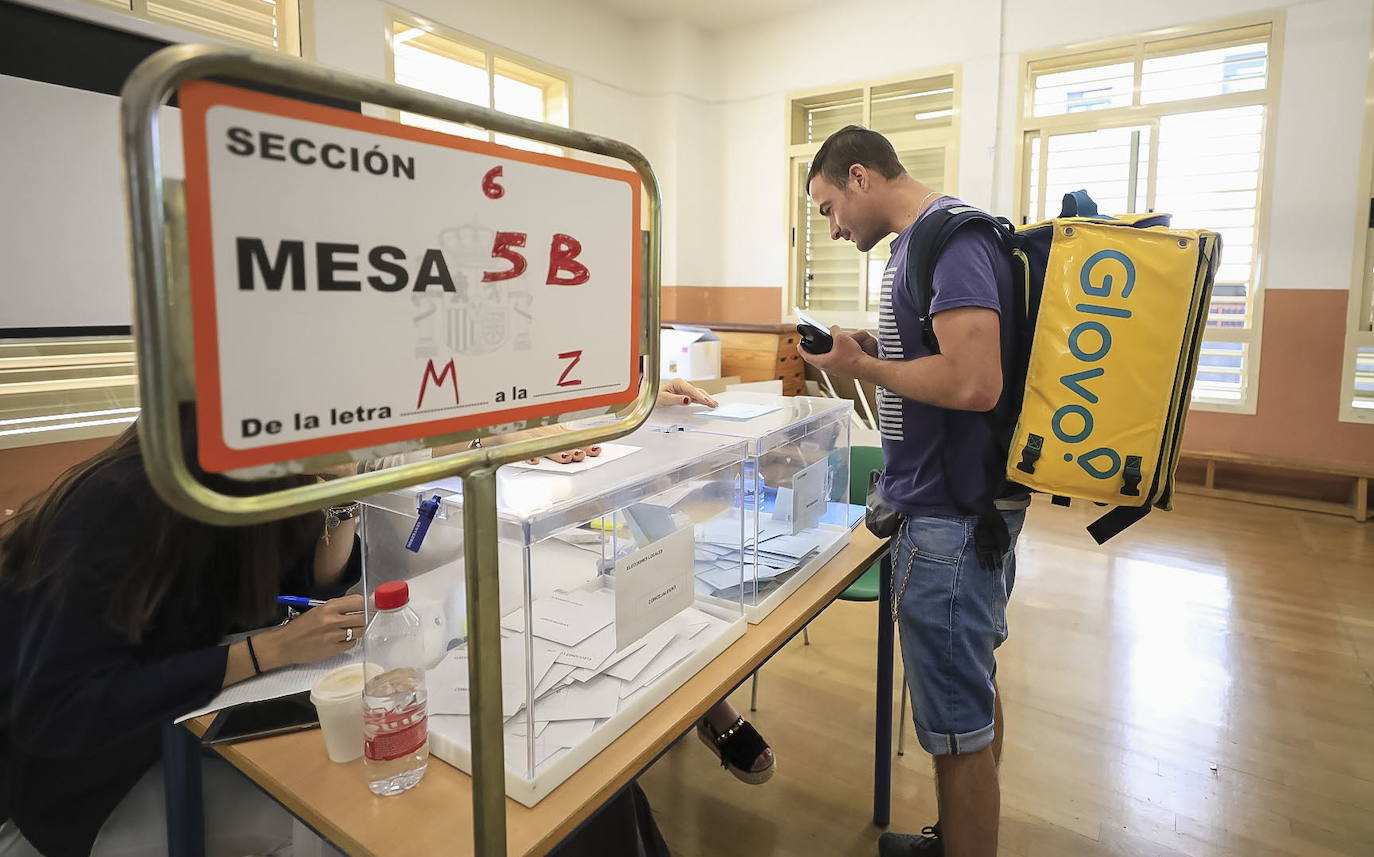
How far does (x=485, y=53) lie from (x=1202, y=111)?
14.5ft

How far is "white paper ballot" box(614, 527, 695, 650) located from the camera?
92cm

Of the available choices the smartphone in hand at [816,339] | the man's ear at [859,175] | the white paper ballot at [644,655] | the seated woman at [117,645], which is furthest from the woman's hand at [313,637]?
the man's ear at [859,175]

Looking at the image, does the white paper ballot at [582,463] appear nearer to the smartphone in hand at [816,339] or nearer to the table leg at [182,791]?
the smartphone in hand at [816,339]

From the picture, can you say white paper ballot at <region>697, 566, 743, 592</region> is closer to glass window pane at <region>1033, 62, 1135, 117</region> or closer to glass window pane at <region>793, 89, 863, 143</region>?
glass window pane at <region>1033, 62, 1135, 117</region>

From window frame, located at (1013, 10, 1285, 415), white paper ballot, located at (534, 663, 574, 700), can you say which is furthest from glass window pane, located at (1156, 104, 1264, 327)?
white paper ballot, located at (534, 663, 574, 700)

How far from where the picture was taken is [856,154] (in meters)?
1.59

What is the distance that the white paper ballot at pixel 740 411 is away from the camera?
148cm

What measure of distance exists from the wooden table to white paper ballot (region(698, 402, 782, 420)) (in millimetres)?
509

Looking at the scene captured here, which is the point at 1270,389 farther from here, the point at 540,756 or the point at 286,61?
the point at 286,61

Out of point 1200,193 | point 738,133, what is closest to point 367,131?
point 1200,193

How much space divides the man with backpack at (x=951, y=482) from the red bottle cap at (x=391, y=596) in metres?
0.86

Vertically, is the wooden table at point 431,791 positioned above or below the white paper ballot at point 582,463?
below

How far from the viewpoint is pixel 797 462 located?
1.55 meters

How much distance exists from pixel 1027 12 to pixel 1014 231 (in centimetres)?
450
